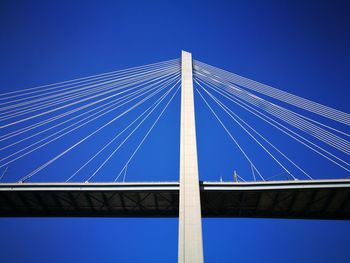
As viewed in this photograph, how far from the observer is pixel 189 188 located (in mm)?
15477

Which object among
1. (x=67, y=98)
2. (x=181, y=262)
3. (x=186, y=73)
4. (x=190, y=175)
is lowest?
(x=181, y=262)

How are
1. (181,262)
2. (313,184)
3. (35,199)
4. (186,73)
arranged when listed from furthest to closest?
(186,73), (35,199), (313,184), (181,262)

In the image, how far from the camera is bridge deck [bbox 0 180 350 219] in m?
17.6

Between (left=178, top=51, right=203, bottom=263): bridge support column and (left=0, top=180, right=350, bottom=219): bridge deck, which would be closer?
(left=178, top=51, right=203, bottom=263): bridge support column

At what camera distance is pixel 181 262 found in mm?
12547

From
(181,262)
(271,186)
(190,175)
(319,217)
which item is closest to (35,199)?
(190,175)

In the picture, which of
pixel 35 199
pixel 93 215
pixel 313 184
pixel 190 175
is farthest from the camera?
pixel 93 215

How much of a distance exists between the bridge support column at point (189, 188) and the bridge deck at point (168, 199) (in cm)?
163

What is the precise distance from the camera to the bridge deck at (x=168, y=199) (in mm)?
17594

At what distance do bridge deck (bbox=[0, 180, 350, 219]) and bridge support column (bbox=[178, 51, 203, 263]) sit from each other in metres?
1.63

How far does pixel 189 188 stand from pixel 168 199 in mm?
4349

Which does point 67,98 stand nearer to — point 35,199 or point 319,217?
point 35,199

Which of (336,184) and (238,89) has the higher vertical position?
(238,89)

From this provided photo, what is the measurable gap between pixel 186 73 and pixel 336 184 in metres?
10.9
